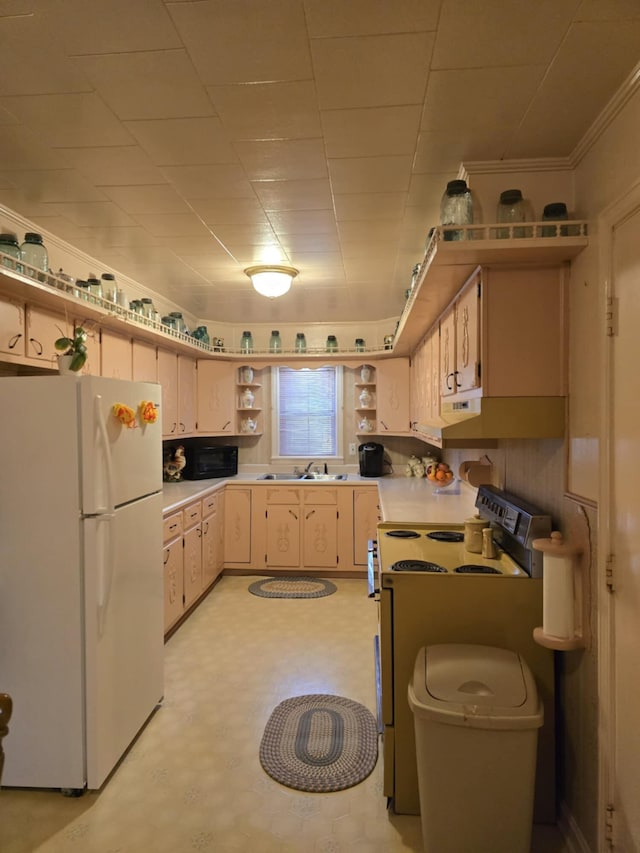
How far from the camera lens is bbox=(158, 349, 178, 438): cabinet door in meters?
4.12

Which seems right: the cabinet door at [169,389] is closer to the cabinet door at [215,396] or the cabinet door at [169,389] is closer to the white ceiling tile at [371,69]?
the cabinet door at [215,396]

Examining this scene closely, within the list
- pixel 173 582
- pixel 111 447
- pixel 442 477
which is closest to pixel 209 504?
pixel 173 582

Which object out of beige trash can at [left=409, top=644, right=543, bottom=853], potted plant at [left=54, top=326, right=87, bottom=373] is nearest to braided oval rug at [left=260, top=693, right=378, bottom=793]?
beige trash can at [left=409, top=644, right=543, bottom=853]

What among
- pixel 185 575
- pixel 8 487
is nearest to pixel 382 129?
pixel 8 487

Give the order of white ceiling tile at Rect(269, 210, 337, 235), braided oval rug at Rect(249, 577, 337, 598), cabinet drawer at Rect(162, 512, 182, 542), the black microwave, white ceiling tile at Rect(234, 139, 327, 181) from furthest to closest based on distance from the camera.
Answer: the black microwave
braided oval rug at Rect(249, 577, 337, 598)
cabinet drawer at Rect(162, 512, 182, 542)
white ceiling tile at Rect(269, 210, 337, 235)
white ceiling tile at Rect(234, 139, 327, 181)

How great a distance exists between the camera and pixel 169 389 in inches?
169

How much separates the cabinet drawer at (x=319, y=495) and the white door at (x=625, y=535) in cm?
318

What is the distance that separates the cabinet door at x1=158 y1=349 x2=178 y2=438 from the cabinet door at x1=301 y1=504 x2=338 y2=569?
55.6 inches

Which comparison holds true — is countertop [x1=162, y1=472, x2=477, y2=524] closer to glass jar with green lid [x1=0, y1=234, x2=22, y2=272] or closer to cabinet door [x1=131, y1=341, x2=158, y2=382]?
cabinet door [x1=131, y1=341, x2=158, y2=382]

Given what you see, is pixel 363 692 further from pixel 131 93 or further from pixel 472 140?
pixel 131 93

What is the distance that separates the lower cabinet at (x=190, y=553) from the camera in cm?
337

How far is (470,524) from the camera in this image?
2.45 meters

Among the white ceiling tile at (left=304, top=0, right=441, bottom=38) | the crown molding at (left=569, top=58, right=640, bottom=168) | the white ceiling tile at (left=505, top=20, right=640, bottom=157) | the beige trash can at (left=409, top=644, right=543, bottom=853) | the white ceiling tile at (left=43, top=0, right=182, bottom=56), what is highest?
the white ceiling tile at (left=43, top=0, right=182, bottom=56)

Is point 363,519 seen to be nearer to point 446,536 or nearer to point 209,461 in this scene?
point 209,461
